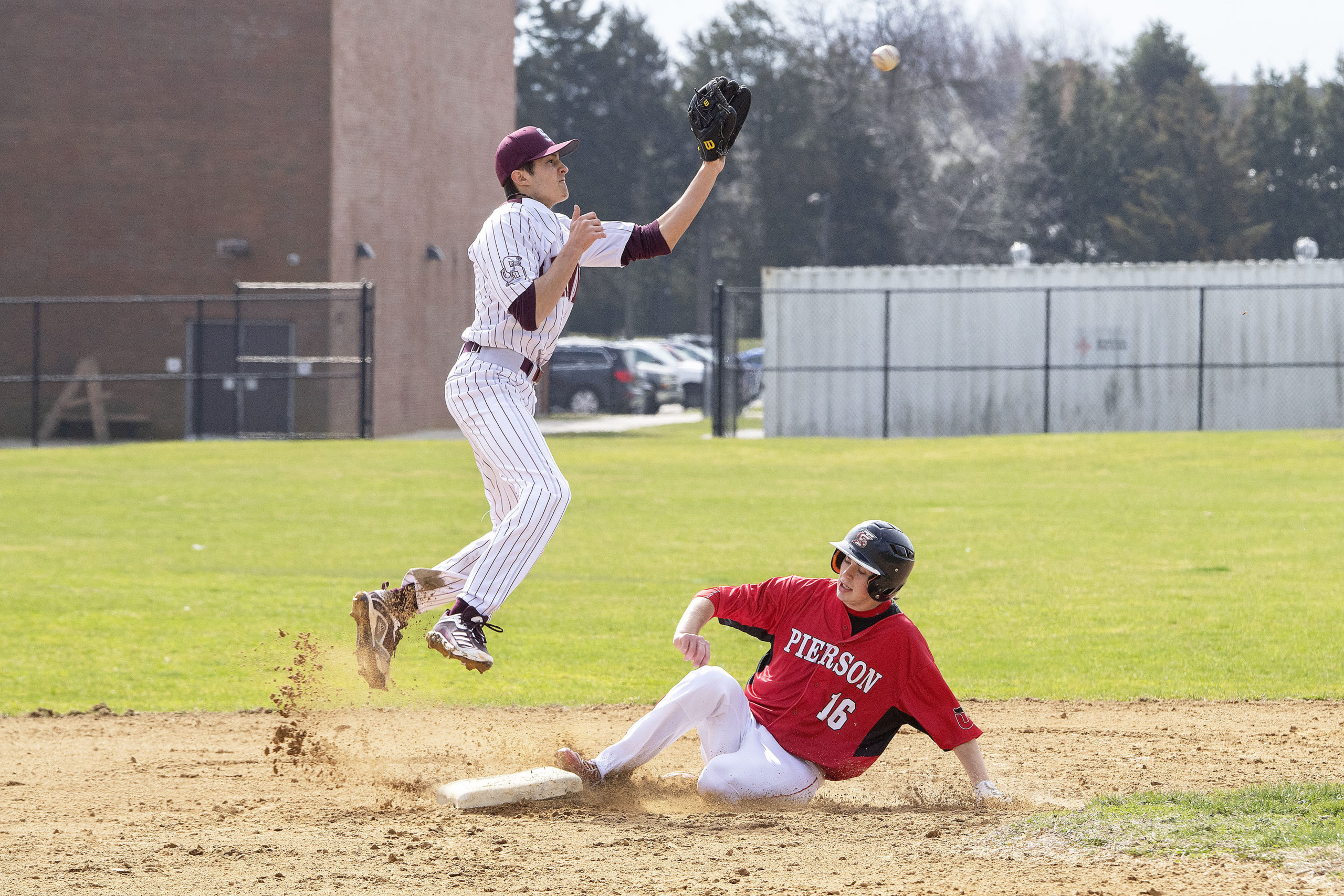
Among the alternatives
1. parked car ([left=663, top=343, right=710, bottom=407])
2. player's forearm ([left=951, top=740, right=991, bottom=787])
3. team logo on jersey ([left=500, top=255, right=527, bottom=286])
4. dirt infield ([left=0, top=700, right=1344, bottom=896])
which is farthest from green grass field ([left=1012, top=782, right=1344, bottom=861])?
parked car ([left=663, top=343, right=710, bottom=407])

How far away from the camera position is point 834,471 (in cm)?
2138

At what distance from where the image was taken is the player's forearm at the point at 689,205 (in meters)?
6.04

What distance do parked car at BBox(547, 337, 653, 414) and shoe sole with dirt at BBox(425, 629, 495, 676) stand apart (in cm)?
3271

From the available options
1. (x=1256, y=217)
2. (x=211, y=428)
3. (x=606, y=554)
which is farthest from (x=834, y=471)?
(x=1256, y=217)

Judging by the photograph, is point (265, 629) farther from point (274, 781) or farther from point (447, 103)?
point (447, 103)

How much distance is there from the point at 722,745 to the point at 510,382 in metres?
1.65

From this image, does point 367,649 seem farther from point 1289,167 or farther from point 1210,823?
point 1289,167

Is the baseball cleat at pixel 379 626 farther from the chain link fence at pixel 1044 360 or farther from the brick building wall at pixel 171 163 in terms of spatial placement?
the brick building wall at pixel 171 163

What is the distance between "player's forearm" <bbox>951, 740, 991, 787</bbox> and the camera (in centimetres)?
550

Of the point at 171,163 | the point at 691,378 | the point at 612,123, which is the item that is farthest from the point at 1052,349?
the point at 612,123

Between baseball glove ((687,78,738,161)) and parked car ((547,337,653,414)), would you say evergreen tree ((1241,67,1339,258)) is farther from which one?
baseball glove ((687,78,738,161))

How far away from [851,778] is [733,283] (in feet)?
206

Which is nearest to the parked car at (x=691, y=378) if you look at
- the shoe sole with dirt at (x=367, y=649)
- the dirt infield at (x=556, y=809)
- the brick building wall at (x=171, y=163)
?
the brick building wall at (x=171, y=163)

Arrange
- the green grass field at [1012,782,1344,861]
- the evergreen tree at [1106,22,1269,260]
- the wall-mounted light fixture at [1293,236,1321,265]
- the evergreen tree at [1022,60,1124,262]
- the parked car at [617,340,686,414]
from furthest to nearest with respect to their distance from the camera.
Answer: the evergreen tree at [1022,60,1124,262] < the evergreen tree at [1106,22,1269,260] < the parked car at [617,340,686,414] < the wall-mounted light fixture at [1293,236,1321,265] < the green grass field at [1012,782,1344,861]
